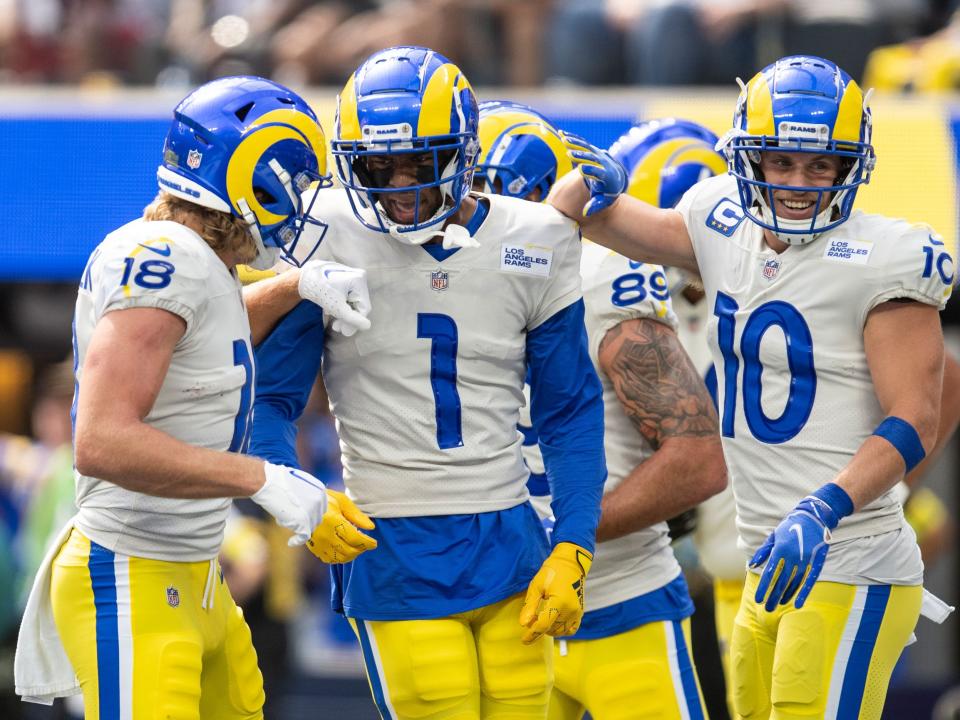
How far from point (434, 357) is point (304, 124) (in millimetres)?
555

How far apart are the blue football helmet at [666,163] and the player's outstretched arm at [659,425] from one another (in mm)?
677

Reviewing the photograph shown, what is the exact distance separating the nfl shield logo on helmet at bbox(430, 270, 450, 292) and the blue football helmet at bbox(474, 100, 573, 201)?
0.70 m

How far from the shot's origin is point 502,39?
8555 mm

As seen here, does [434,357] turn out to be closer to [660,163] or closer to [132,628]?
[132,628]

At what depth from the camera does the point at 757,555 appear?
3432mm

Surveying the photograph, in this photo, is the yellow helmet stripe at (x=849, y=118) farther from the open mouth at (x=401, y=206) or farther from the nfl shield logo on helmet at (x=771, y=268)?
the open mouth at (x=401, y=206)

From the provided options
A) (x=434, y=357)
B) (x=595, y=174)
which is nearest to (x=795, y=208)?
(x=595, y=174)

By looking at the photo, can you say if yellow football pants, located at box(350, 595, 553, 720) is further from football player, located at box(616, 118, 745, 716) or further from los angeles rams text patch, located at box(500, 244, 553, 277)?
football player, located at box(616, 118, 745, 716)

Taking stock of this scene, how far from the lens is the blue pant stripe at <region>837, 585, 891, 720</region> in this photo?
11.8 feet

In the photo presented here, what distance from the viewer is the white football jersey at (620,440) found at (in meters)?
3.94

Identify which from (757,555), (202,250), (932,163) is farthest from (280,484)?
(932,163)

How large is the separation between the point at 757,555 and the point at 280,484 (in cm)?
105

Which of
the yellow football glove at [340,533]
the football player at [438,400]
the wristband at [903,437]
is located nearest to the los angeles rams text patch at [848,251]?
the wristband at [903,437]

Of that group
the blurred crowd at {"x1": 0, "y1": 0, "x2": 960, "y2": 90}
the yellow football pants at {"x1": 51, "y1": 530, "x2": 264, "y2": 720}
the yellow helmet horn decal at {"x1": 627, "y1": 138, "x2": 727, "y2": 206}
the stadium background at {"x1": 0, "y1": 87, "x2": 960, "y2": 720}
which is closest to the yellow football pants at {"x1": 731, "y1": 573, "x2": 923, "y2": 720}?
the yellow football pants at {"x1": 51, "y1": 530, "x2": 264, "y2": 720}
